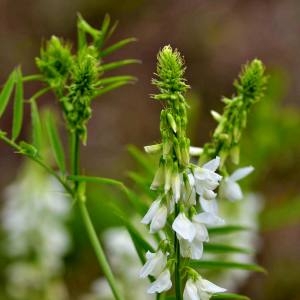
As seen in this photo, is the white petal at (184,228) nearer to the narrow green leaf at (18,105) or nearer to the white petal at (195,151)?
the white petal at (195,151)

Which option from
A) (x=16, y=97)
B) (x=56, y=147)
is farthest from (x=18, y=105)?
(x=56, y=147)

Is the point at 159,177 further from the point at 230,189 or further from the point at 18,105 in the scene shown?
the point at 18,105

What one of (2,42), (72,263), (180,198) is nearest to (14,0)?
(2,42)

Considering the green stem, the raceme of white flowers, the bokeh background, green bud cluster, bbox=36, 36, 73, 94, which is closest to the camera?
the green stem

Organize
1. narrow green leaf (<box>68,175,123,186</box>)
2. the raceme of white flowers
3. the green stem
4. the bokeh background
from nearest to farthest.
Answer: narrow green leaf (<box>68,175,123,186</box>)
the green stem
the raceme of white flowers
the bokeh background

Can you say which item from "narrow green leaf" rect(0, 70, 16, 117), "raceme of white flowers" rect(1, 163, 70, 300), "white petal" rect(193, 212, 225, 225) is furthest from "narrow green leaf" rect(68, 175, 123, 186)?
"raceme of white flowers" rect(1, 163, 70, 300)

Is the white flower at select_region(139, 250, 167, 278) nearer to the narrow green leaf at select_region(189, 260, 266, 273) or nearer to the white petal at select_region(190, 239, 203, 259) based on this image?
the white petal at select_region(190, 239, 203, 259)

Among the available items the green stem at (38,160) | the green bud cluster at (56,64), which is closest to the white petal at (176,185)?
the green stem at (38,160)
